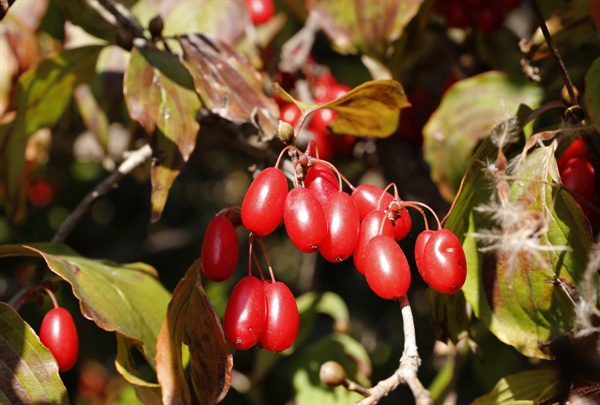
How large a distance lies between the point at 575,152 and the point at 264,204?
628mm

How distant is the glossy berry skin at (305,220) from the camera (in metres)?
0.93

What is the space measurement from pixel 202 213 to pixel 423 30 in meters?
2.23

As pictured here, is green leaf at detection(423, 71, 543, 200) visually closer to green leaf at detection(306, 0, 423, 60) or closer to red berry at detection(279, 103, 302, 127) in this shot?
green leaf at detection(306, 0, 423, 60)

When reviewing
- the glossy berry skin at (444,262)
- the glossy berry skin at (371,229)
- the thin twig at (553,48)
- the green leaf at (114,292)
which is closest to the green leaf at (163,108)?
the green leaf at (114,292)

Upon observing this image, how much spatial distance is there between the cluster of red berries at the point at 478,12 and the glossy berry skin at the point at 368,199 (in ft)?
2.92

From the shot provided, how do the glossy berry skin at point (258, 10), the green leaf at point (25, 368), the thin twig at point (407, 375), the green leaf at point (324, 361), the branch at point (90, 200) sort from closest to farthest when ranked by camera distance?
1. the thin twig at point (407, 375)
2. the green leaf at point (25, 368)
3. the branch at point (90, 200)
4. the green leaf at point (324, 361)
5. the glossy berry skin at point (258, 10)

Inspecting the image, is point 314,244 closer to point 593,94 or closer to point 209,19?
point 593,94

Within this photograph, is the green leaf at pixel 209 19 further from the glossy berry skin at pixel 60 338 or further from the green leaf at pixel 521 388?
the green leaf at pixel 521 388

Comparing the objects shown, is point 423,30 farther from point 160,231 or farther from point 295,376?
point 160,231

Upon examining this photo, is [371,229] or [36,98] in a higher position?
[36,98]

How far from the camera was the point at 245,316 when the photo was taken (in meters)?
0.95

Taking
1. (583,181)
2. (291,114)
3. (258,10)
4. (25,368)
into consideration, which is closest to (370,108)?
(583,181)

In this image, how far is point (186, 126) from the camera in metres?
1.35

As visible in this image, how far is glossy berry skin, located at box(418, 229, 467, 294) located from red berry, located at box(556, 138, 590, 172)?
1.39 ft
